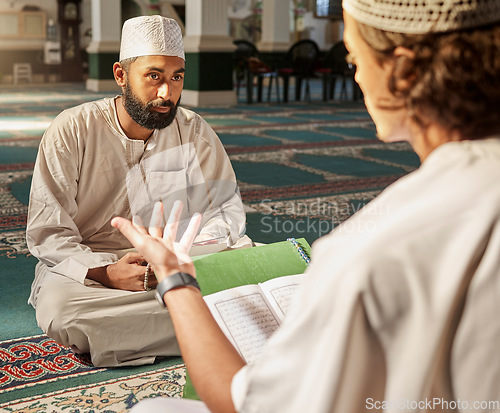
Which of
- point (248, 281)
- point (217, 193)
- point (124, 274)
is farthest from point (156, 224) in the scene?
point (217, 193)

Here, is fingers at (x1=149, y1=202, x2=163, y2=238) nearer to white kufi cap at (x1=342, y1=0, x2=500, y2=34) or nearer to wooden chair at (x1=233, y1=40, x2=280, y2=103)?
white kufi cap at (x1=342, y1=0, x2=500, y2=34)

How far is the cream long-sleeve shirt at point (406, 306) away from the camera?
1.92 ft

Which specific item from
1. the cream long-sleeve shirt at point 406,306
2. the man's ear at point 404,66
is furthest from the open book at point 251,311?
the man's ear at point 404,66

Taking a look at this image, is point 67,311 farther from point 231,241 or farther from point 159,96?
point 159,96

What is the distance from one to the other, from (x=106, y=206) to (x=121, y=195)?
2.5 inches

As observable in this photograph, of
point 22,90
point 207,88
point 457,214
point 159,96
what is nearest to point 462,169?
point 457,214

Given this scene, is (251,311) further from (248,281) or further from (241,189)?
(241,189)

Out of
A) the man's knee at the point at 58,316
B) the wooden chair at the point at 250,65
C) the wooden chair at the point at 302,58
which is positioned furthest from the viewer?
the wooden chair at the point at 302,58

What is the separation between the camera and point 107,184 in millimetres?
2174

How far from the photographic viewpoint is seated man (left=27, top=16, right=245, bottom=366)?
200cm

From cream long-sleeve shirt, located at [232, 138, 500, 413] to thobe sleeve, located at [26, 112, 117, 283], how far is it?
1.49m

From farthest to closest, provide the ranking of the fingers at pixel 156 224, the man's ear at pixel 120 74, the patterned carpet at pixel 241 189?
the man's ear at pixel 120 74 → the patterned carpet at pixel 241 189 → the fingers at pixel 156 224

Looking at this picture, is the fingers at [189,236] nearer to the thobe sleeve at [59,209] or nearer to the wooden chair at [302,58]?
the thobe sleeve at [59,209]

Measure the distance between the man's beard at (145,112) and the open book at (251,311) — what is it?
1.09m
